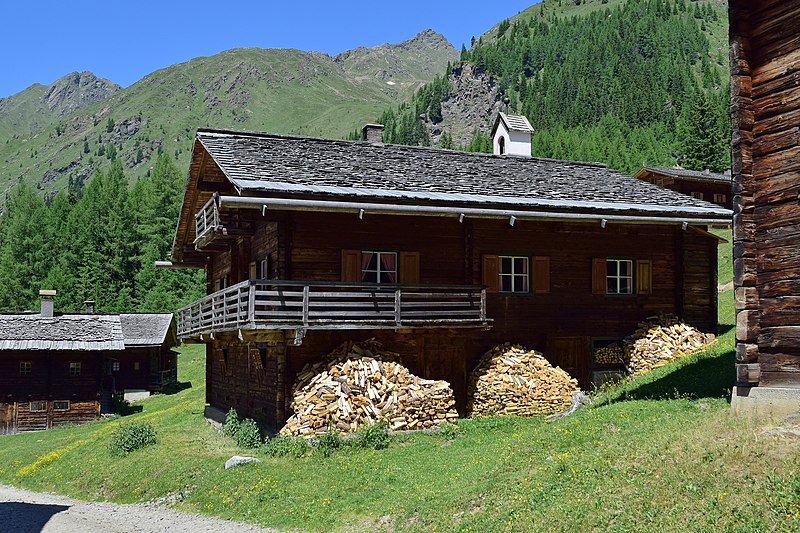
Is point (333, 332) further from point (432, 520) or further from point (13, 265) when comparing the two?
point (13, 265)

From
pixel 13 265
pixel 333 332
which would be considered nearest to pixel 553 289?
pixel 333 332

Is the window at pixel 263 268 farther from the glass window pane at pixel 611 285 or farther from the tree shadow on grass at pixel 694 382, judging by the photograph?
the glass window pane at pixel 611 285

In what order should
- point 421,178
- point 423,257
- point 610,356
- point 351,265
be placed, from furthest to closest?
point 610,356, point 421,178, point 423,257, point 351,265

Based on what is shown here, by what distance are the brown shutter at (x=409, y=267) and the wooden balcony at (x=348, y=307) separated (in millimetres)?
610

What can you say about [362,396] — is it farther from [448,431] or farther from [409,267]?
[409,267]

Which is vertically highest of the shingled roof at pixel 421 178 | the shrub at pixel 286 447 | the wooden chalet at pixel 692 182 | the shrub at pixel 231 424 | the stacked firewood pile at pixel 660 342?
the wooden chalet at pixel 692 182

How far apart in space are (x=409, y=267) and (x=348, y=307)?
105 inches

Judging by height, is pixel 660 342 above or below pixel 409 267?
below

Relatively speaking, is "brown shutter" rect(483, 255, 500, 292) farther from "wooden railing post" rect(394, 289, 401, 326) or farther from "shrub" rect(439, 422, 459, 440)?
"shrub" rect(439, 422, 459, 440)

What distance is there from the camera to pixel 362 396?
21.7 meters

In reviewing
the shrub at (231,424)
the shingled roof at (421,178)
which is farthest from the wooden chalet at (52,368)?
the shingled roof at (421,178)

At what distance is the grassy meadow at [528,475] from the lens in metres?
11.1

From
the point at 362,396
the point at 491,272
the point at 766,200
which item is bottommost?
the point at 362,396

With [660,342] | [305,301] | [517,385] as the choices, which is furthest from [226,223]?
[660,342]
